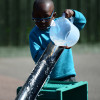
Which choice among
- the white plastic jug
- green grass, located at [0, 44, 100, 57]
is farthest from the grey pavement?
the white plastic jug

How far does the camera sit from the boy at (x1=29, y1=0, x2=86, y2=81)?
351 centimetres

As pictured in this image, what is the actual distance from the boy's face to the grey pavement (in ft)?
9.08

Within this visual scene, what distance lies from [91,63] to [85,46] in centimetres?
184

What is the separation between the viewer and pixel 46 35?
379 cm

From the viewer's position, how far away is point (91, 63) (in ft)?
30.0

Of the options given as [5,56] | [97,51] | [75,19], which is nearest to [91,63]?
[97,51]

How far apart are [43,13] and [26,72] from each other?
4.90 meters

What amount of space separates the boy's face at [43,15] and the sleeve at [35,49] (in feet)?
0.80

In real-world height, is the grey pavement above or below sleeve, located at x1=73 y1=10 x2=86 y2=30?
below

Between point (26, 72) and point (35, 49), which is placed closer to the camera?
point (35, 49)

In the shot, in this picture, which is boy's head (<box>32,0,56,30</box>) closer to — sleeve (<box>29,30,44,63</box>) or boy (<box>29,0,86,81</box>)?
boy (<box>29,0,86,81</box>)

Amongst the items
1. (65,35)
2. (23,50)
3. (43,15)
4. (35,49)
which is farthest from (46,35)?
(23,50)

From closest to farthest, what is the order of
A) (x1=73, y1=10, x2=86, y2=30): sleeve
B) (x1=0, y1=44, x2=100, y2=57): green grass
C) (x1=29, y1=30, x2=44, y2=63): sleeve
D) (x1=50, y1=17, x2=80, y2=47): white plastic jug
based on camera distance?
(x1=50, y1=17, x2=80, y2=47): white plastic jug → (x1=29, y1=30, x2=44, y2=63): sleeve → (x1=73, y1=10, x2=86, y2=30): sleeve → (x1=0, y1=44, x2=100, y2=57): green grass

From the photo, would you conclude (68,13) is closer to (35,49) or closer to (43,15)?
(43,15)
